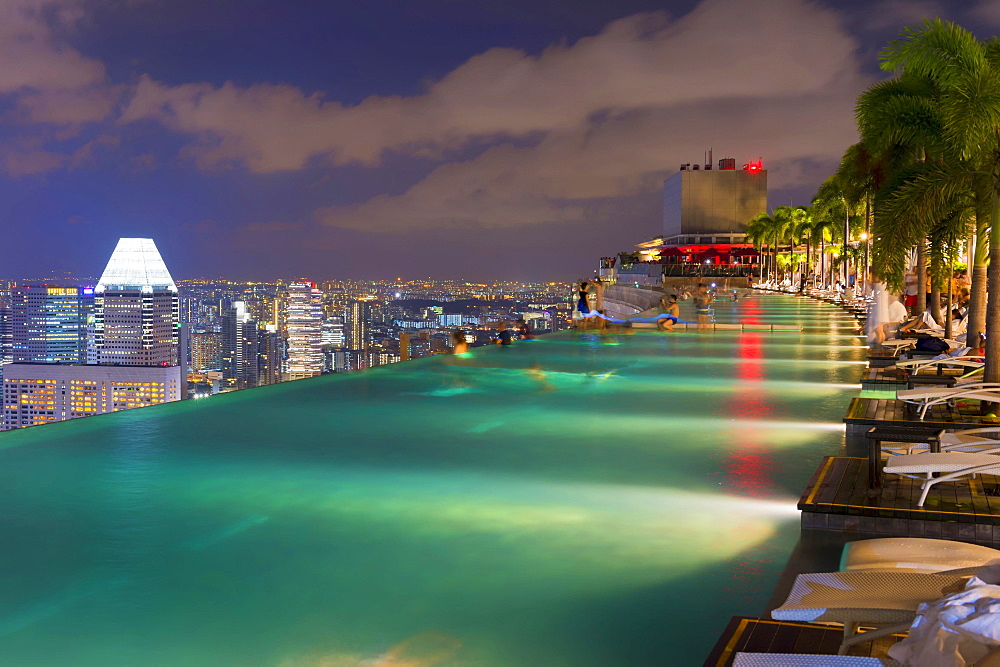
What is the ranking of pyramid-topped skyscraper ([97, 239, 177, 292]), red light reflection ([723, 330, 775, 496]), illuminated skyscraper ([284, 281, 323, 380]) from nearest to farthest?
red light reflection ([723, 330, 775, 496])
illuminated skyscraper ([284, 281, 323, 380])
pyramid-topped skyscraper ([97, 239, 177, 292])

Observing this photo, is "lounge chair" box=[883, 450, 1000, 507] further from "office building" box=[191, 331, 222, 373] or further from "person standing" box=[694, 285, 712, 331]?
"office building" box=[191, 331, 222, 373]

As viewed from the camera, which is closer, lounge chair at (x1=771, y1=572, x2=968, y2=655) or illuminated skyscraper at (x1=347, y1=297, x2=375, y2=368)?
lounge chair at (x1=771, y1=572, x2=968, y2=655)

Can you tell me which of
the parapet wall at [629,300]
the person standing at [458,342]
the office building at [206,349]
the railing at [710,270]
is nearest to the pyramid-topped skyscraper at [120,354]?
the office building at [206,349]

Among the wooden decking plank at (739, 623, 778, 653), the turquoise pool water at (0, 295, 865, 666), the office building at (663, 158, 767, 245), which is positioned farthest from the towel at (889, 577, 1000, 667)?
A: the office building at (663, 158, 767, 245)

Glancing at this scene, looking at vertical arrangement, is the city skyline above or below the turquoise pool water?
above

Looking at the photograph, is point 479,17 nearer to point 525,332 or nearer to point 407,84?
point 407,84

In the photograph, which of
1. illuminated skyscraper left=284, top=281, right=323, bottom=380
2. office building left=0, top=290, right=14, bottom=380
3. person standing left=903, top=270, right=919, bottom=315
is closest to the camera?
illuminated skyscraper left=284, top=281, right=323, bottom=380

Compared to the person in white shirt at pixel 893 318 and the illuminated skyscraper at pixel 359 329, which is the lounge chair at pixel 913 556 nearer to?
the illuminated skyscraper at pixel 359 329
